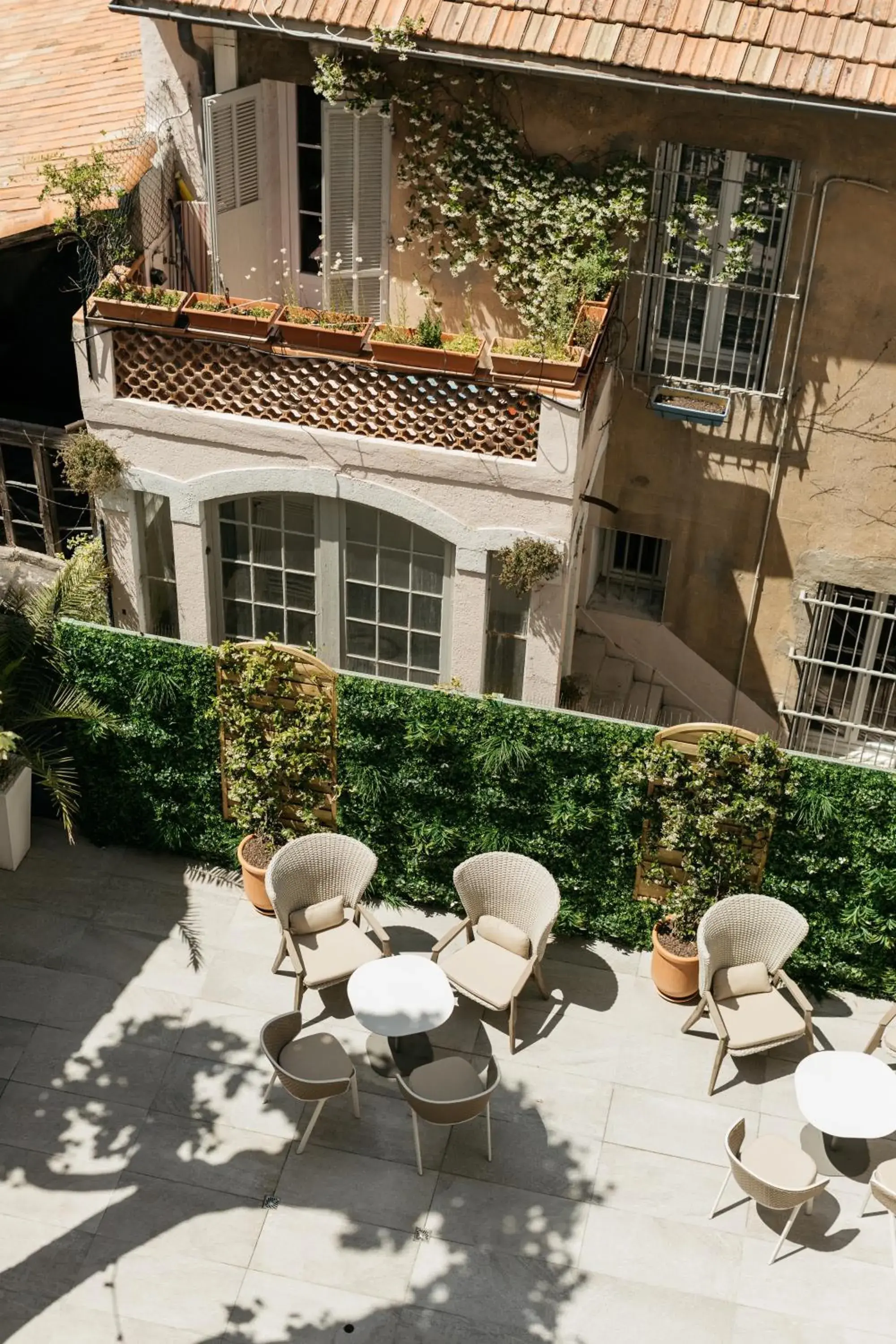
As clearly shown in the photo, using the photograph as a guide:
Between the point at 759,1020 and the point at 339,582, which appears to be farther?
the point at 339,582

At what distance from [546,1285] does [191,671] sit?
20.2 ft

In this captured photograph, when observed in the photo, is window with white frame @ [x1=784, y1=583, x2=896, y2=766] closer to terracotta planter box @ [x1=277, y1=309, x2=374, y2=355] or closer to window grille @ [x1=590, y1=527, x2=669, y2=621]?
window grille @ [x1=590, y1=527, x2=669, y2=621]

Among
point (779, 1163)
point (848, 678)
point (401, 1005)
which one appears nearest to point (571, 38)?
point (848, 678)

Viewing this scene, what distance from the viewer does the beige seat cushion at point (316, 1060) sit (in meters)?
11.8

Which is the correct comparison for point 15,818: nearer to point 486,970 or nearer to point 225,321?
point 486,970

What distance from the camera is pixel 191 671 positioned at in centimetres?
1373

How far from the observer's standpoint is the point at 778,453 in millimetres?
15258

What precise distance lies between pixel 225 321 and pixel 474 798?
4.91 m

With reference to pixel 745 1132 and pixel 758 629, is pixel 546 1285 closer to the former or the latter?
pixel 745 1132

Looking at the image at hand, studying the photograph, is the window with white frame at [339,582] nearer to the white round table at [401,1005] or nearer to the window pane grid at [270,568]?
the window pane grid at [270,568]

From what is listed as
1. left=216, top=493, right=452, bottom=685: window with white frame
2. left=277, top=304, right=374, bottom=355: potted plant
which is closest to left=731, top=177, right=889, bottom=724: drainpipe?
left=216, top=493, right=452, bottom=685: window with white frame

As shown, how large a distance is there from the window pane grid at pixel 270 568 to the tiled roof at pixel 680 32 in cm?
443

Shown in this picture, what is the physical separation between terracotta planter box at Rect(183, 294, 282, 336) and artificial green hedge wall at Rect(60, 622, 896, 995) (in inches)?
115

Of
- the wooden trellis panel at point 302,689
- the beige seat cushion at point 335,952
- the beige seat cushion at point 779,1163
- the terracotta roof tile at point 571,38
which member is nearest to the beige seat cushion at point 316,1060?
the beige seat cushion at point 335,952
